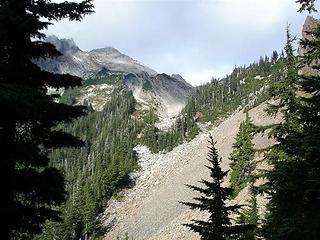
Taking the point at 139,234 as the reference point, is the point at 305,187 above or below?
above

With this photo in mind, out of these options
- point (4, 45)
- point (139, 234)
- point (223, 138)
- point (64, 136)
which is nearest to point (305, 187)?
point (64, 136)

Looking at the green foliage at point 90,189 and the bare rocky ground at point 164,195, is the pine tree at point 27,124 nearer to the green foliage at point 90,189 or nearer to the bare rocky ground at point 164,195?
the green foliage at point 90,189

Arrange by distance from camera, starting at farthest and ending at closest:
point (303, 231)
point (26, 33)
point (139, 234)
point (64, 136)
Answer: point (139, 234) < point (303, 231) < point (64, 136) < point (26, 33)

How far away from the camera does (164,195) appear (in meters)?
112

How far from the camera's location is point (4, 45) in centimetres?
1107

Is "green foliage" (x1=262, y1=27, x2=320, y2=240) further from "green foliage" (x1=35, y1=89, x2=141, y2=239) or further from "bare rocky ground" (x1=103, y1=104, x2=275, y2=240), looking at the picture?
"bare rocky ground" (x1=103, y1=104, x2=275, y2=240)

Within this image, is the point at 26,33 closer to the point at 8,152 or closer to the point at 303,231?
the point at 8,152

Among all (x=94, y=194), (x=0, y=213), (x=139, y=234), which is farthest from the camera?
(x=94, y=194)

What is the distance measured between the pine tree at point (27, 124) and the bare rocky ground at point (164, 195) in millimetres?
61399

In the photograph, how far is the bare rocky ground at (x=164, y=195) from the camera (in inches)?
3692

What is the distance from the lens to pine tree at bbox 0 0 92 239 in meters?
10.2

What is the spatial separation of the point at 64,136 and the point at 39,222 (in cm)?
226

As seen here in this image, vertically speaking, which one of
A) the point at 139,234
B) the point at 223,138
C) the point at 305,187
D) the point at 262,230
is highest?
the point at 223,138

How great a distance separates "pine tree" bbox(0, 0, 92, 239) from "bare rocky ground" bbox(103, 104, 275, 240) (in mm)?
61399
